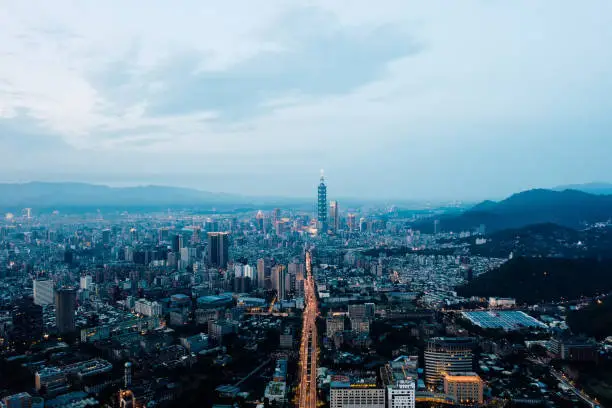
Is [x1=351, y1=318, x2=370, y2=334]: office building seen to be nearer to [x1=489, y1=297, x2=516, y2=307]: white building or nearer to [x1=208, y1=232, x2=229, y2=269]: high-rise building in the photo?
[x1=489, y1=297, x2=516, y2=307]: white building

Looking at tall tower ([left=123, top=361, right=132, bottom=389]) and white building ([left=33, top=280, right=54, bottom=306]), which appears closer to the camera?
tall tower ([left=123, top=361, right=132, bottom=389])

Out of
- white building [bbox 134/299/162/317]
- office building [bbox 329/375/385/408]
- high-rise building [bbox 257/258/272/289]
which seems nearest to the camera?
office building [bbox 329/375/385/408]

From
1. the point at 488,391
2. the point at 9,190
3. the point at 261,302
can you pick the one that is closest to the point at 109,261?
the point at 261,302

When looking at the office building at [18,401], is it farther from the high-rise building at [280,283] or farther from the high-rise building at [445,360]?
the high-rise building at [280,283]

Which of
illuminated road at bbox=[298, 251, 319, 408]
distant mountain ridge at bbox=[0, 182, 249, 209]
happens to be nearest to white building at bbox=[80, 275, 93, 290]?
illuminated road at bbox=[298, 251, 319, 408]

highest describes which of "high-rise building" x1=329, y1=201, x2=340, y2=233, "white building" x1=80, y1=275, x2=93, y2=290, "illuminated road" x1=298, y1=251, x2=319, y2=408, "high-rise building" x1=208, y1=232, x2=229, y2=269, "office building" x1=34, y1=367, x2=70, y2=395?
"high-rise building" x1=329, y1=201, x2=340, y2=233

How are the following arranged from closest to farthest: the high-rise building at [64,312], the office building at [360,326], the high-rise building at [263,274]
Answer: the office building at [360,326], the high-rise building at [64,312], the high-rise building at [263,274]

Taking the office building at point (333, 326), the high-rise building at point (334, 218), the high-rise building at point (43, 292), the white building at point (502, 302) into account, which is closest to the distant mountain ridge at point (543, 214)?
the high-rise building at point (334, 218)
